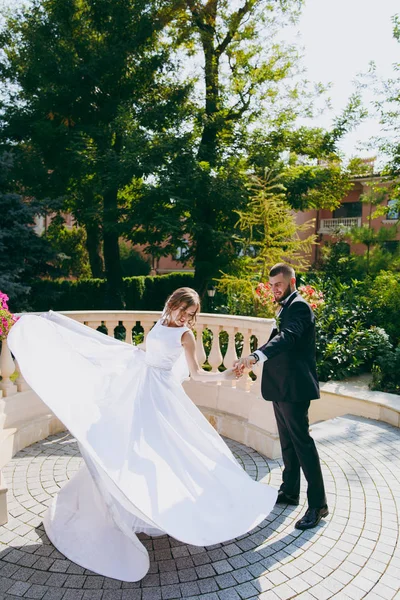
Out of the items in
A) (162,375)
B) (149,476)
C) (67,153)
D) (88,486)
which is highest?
(67,153)

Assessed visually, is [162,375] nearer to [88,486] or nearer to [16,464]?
[88,486]

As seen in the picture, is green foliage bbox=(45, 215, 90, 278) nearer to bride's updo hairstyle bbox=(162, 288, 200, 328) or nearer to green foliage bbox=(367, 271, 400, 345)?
green foliage bbox=(367, 271, 400, 345)

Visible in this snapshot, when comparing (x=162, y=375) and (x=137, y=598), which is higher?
(x=162, y=375)

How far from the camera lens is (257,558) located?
302 centimetres

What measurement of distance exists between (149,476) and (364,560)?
5.39ft

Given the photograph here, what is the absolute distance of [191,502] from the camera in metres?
2.82

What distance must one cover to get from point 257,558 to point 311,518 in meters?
0.61

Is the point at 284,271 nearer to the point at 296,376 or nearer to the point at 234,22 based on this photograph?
the point at 296,376

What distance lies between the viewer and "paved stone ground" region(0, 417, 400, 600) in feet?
8.80

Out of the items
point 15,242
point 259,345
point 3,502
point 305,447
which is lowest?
point 3,502

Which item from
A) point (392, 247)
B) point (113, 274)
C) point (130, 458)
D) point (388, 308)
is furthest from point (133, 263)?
point (130, 458)

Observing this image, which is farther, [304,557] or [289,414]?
[289,414]

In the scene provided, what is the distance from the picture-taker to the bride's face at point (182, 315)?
11.2 ft

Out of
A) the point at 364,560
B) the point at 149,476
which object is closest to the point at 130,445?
the point at 149,476
